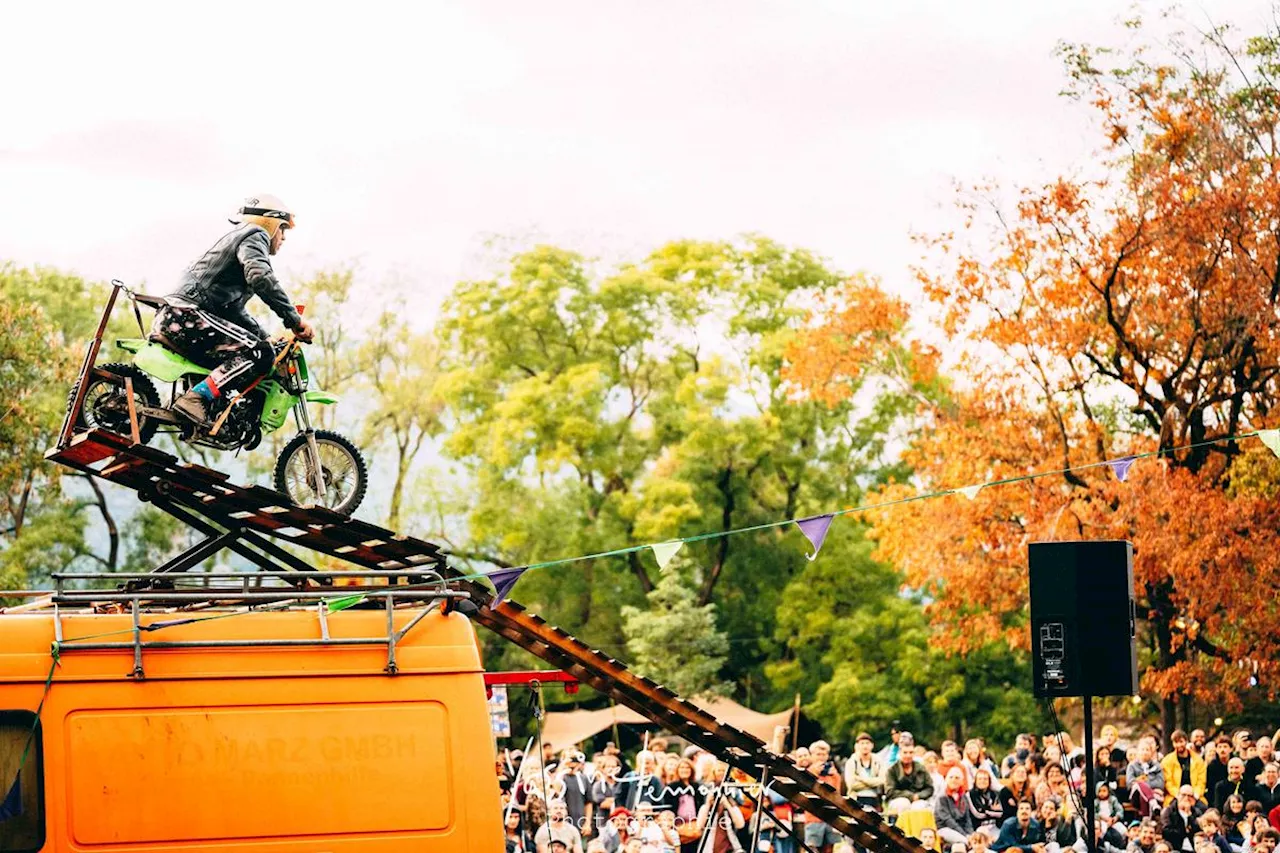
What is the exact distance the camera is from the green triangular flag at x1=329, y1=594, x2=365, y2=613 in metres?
7.28

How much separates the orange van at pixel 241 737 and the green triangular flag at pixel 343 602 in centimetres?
14

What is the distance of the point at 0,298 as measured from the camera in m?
33.4

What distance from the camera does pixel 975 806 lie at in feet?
49.7

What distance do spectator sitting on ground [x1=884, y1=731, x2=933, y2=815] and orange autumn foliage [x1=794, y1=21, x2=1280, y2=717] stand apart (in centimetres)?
740

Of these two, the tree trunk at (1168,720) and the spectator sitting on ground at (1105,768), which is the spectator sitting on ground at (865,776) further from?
the tree trunk at (1168,720)

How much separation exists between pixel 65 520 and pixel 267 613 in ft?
100

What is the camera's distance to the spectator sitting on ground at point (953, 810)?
14609mm

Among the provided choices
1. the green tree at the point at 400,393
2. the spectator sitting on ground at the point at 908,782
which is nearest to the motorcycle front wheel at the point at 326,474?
the spectator sitting on ground at the point at 908,782

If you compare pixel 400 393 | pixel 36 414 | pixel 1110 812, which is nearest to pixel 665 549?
pixel 1110 812

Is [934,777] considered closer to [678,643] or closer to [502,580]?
[502,580]

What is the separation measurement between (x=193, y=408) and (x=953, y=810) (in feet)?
27.5

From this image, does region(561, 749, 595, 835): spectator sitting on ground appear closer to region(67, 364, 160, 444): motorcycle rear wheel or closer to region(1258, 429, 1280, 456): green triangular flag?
region(1258, 429, 1280, 456): green triangular flag

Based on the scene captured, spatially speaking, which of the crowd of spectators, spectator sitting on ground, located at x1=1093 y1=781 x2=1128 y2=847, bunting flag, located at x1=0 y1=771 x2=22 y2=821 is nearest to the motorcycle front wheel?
bunting flag, located at x1=0 y1=771 x2=22 y2=821

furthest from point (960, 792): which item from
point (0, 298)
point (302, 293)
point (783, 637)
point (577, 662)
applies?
point (302, 293)
